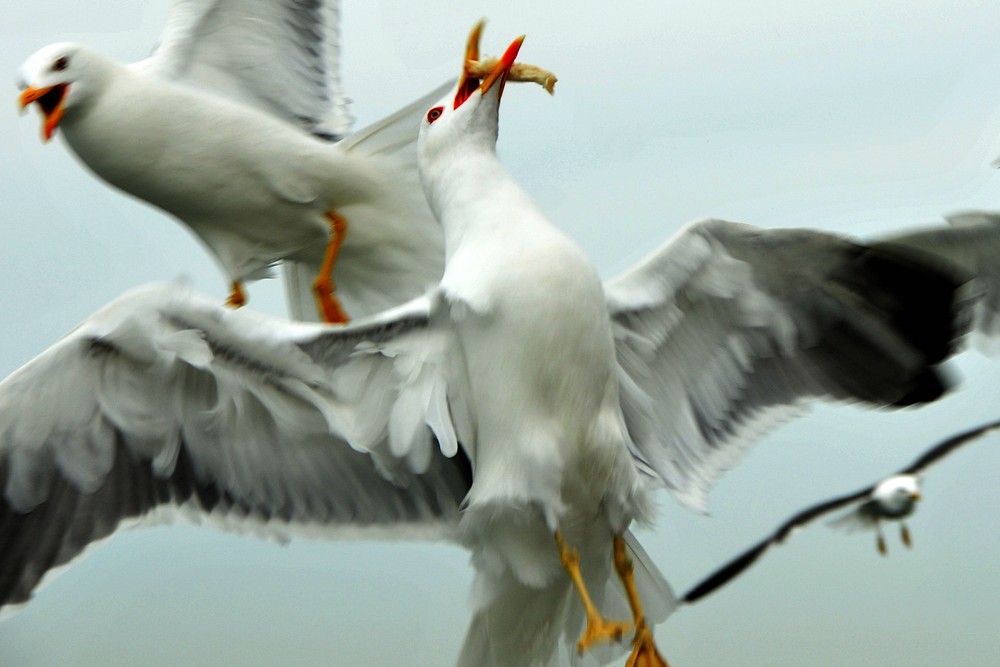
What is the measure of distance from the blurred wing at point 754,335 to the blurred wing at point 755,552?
127 mm

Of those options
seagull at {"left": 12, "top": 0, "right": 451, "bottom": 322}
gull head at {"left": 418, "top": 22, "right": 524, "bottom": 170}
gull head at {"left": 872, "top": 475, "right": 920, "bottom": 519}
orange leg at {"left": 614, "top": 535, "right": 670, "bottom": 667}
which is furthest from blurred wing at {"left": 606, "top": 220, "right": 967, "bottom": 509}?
seagull at {"left": 12, "top": 0, "right": 451, "bottom": 322}

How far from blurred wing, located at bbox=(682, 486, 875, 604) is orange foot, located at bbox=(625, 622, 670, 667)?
0.43ft

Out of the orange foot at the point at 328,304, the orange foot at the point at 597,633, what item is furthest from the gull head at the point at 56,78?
the orange foot at the point at 597,633

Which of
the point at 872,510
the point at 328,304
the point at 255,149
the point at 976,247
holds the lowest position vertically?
the point at 872,510

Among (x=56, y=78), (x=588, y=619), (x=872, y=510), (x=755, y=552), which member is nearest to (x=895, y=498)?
(x=872, y=510)

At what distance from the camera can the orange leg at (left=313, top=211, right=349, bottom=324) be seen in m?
3.25

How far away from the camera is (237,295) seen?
3.28 metres

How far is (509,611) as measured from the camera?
2551mm

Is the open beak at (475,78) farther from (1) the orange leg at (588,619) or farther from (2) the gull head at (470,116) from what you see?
(1) the orange leg at (588,619)

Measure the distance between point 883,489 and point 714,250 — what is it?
1.00m

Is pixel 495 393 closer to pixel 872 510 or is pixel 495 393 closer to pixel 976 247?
pixel 976 247

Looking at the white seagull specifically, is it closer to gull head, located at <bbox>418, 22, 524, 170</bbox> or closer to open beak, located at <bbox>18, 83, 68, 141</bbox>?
gull head, located at <bbox>418, 22, 524, 170</bbox>

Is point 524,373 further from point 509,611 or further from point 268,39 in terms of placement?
point 268,39

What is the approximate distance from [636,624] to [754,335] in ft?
1.81
